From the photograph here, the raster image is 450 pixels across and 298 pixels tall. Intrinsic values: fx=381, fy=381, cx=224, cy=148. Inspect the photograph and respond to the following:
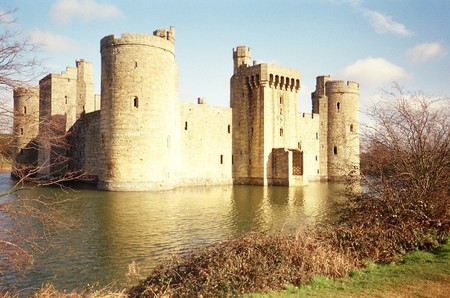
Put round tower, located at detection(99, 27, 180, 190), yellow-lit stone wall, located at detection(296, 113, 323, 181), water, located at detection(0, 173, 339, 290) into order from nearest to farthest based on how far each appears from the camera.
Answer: water, located at detection(0, 173, 339, 290) → round tower, located at detection(99, 27, 180, 190) → yellow-lit stone wall, located at detection(296, 113, 323, 181)

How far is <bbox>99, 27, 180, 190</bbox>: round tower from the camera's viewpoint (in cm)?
2652

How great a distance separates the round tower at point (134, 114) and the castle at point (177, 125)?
0.07 metres

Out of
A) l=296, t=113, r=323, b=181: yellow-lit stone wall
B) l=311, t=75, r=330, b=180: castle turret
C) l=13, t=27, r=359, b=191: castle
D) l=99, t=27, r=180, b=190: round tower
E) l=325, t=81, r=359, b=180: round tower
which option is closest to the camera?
l=99, t=27, r=180, b=190: round tower

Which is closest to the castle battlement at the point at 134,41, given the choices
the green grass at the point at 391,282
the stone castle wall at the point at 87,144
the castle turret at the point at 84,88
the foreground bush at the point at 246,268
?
the stone castle wall at the point at 87,144

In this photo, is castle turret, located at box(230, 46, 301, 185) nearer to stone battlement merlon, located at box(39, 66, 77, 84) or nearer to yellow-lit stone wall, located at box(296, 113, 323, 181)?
yellow-lit stone wall, located at box(296, 113, 323, 181)

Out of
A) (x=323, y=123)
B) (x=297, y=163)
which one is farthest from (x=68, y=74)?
(x=323, y=123)

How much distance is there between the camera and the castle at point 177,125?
26.8m

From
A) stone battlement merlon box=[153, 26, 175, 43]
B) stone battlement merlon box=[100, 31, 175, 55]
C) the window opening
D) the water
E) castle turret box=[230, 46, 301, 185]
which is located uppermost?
stone battlement merlon box=[153, 26, 175, 43]

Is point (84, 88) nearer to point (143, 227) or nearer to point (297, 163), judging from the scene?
point (297, 163)

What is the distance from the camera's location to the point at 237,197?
24078 millimetres

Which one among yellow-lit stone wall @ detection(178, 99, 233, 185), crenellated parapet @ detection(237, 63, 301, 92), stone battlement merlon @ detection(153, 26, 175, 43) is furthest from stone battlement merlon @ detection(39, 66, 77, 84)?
crenellated parapet @ detection(237, 63, 301, 92)

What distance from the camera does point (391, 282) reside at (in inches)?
277

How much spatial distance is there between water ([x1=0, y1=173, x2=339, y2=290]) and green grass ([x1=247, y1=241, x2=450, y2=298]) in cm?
205

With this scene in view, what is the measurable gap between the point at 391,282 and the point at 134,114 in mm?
22282
